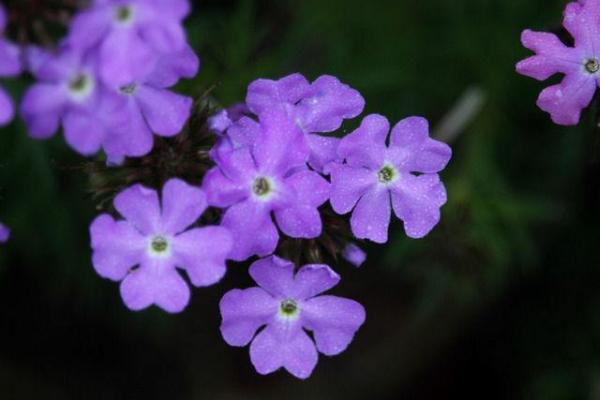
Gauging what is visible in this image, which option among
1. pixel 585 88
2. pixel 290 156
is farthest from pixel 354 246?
pixel 585 88

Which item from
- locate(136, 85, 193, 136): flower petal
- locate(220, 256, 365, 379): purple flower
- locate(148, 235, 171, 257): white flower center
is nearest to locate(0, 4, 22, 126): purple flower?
locate(136, 85, 193, 136): flower petal

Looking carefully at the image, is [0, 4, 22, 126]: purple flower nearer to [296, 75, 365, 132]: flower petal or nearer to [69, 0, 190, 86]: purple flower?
[69, 0, 190, 86]: purple flower

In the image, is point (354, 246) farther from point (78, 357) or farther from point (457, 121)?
point (78, 357)

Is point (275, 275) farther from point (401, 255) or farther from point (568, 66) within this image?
point (401, 255)

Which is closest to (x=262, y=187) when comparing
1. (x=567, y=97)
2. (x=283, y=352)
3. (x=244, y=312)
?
(x=244, y=312)

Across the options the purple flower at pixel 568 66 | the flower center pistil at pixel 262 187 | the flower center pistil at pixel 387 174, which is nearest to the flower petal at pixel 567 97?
the purple flower at pixel 568 66
